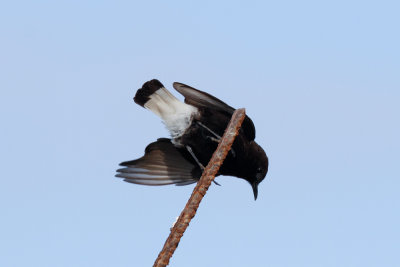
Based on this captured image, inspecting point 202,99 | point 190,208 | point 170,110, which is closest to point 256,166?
point 170,110

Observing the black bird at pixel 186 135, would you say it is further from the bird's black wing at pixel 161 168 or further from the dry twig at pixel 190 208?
the dry twig at pixel 190 208

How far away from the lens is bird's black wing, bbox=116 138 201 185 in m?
7.66

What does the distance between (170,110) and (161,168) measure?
79 cm

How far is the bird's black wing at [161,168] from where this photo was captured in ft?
25.1

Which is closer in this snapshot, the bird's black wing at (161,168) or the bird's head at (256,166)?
the bird's black wing at (161,168)

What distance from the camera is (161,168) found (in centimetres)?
807

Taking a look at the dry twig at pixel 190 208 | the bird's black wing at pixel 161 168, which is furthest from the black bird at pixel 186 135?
the dry twig at pixel 190 208

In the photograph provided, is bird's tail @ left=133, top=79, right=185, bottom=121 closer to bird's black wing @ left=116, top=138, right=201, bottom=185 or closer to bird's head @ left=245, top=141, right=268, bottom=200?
bird's black wing @ left=116, top=138, right=201, bottom=185

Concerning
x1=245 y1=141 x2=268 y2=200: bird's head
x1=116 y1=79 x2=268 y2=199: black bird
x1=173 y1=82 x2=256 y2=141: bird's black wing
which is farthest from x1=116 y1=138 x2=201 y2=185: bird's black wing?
x1=173 y1=82 x2=256 y2=141: bird's black wing

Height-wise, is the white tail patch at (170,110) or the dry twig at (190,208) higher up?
the white tail patch at (170,110)

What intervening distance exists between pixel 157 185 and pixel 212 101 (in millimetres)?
1420

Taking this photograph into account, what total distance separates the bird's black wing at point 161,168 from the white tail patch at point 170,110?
52 cm

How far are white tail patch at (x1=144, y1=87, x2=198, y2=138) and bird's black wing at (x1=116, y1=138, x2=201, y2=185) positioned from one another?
52 cm

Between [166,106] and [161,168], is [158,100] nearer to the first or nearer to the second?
[166,106]
